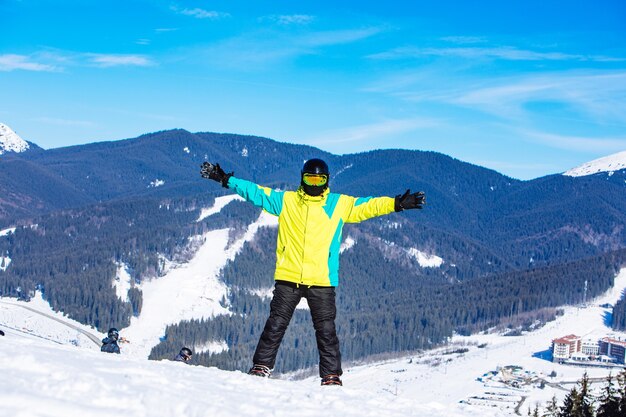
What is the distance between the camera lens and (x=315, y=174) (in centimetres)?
1230

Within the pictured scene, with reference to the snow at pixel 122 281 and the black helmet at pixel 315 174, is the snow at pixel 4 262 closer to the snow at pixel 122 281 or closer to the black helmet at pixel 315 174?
the snow at pixel 122 281

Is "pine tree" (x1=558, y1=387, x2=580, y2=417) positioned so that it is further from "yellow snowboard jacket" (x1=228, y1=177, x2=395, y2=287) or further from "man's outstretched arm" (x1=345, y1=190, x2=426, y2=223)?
"yellow snowboard jacket" (x1=228, y1=177, x2=395, y2=287)

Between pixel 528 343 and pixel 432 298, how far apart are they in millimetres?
53776

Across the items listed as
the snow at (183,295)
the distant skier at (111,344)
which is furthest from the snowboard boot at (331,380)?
the snow at (183,295)

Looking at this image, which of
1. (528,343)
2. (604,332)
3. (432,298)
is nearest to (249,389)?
(528,343)

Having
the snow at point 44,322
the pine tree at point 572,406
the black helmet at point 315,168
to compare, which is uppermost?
the black helmet at point 315,168

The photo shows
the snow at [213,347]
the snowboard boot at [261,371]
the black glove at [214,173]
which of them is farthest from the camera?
the snow at [213,347]

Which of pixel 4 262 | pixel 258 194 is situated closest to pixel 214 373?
pixel 258 194

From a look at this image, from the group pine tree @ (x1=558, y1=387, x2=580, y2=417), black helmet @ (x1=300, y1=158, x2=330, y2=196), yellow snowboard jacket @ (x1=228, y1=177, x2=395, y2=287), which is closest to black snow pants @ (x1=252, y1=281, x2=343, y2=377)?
yellow snowboard jacket @ (x1=228, y1=177, x2=395, y2=287)

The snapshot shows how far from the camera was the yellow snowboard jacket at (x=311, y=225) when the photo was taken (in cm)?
1244

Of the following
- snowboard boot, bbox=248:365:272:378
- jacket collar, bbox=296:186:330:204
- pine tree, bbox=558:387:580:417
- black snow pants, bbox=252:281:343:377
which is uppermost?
jacket collar, bbox=296:186:330:204

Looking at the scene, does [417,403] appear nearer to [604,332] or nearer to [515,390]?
[515,390]

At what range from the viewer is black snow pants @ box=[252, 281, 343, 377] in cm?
1252

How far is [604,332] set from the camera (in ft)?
437
